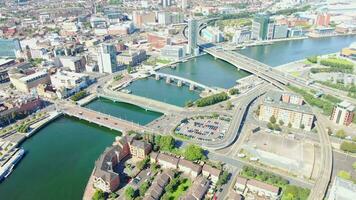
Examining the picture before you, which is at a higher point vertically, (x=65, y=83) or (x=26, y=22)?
(x=26, y=22)

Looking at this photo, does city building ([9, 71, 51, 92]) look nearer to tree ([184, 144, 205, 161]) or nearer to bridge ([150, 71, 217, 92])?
bridge ([150, 71, 217, 92])

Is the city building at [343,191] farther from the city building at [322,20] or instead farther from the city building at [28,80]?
the city building at [322,20]

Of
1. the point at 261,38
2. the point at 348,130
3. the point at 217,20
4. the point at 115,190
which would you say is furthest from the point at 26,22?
the point at 348,130

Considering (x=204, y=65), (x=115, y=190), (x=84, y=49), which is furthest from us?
(x=84, y=49)

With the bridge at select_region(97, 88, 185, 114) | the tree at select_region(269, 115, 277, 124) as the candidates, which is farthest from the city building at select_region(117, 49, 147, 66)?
the tree at select_region(269, 115, 277, 124)

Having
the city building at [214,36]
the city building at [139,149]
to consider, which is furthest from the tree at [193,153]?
the city building at [214,36]

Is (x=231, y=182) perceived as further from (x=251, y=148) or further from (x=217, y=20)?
(x=217, y=20)

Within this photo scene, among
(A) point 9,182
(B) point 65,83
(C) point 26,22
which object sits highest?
(C) point 26,22
